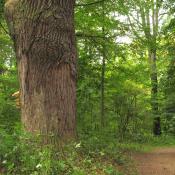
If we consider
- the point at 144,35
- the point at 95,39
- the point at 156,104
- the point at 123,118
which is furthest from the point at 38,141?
the point at 156,104

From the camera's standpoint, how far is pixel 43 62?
20.4ft

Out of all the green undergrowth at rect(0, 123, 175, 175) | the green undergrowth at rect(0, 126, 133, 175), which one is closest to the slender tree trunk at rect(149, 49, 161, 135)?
the green undergrowth at rect(0, 123, 175, 175)

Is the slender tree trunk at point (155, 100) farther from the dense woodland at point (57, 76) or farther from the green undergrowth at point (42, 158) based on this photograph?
the green undergrowth at point (42, 158)

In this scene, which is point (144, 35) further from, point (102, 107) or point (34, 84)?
point (34, 84)

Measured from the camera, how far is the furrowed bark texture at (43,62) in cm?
618

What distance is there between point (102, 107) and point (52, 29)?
9.23m

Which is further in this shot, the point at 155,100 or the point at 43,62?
the point at 155,100

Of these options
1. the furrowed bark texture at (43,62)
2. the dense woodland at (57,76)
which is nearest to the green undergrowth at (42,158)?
the dense woodland at (57,76)

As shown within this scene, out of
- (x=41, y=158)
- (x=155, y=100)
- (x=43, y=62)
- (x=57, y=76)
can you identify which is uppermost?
(x=43, y=62)

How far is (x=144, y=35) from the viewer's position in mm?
12859

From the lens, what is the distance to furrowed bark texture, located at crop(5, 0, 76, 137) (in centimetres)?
618

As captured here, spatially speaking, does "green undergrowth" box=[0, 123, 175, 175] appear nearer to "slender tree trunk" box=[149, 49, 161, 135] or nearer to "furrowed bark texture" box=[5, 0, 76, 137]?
"furrowed bark texture" box=[5, 0, 76, 137]

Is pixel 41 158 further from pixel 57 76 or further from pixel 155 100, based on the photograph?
pixel 155 100

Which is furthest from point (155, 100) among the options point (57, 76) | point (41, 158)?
point (41, 158)
